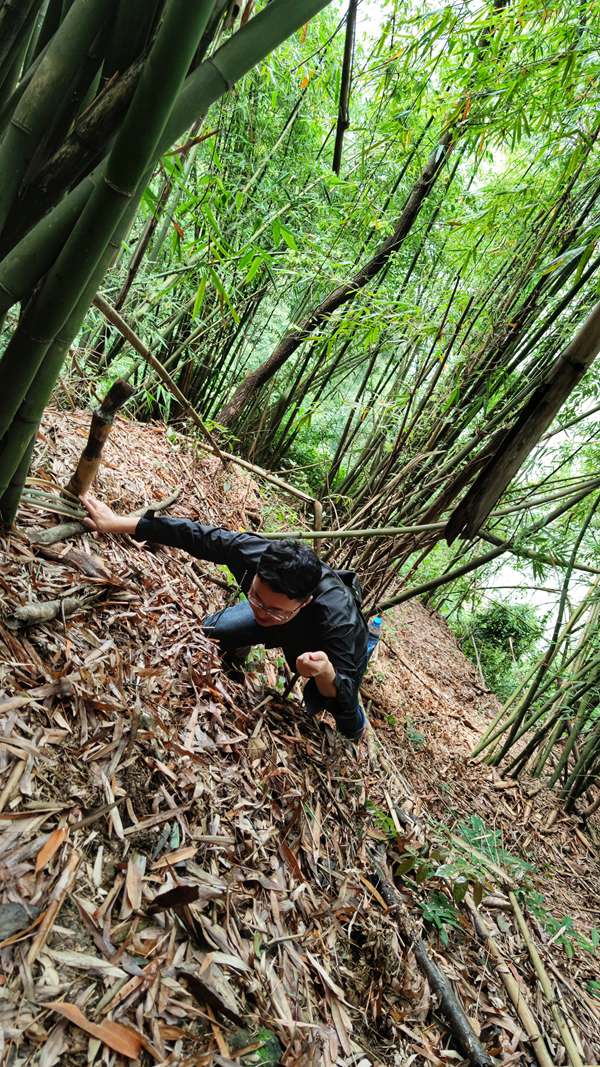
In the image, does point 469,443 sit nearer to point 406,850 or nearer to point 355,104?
point 406,850

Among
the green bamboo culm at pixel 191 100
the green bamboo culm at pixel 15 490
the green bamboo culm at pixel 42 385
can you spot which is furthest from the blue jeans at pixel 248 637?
the green bamboo culm at pixel 191 100

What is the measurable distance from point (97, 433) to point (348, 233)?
291 centimetres

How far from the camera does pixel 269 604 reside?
1.75 meters

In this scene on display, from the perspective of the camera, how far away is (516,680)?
7742mm

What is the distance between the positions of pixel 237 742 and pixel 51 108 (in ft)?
5.37

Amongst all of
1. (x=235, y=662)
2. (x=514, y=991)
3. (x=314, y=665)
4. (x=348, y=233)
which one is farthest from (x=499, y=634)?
(x=314, y=665)

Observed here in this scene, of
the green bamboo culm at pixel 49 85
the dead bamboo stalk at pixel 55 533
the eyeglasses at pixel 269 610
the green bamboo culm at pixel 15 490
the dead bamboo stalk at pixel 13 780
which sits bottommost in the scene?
the dead bamboo stalk at pixel 13 780

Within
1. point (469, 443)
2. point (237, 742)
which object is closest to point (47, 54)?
point (237, 742)

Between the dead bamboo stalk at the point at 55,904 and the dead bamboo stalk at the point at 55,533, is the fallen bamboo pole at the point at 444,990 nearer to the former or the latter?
the dead bamboo stalk at the point at 55,904

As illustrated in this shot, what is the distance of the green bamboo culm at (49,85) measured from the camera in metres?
0.90

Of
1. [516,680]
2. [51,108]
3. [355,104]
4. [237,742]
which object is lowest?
[516,680]

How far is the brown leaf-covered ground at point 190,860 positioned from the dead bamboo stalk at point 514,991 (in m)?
0.03

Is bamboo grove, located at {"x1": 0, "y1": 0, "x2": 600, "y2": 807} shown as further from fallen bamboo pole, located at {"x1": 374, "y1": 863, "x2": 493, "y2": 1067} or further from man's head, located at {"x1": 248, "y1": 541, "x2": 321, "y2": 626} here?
fallen bamboo pole, located at {"x1": 374, "y1": 863, "x2": 493, "y2": 1067}

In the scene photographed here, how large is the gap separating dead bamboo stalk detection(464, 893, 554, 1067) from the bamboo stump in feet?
6.67
